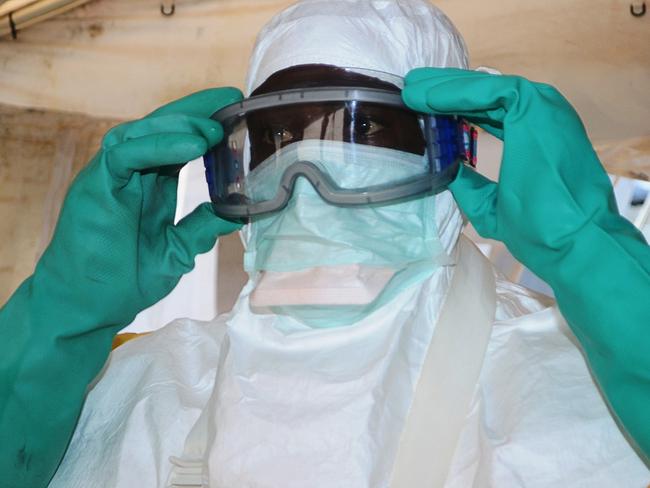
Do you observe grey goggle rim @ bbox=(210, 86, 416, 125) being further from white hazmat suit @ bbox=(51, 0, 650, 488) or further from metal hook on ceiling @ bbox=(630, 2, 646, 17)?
metal hook on ceiling @ bbox=(630, 2, 646, 17)

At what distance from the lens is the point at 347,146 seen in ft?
4.01

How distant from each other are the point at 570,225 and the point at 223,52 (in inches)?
49.0

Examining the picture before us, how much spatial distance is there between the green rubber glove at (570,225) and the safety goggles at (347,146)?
67 mm

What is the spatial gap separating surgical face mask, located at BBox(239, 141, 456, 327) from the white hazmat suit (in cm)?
1

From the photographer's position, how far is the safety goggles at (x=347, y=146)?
3.95 ft

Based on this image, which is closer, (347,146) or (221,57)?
(347,146)

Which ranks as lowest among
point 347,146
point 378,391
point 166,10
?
point 378,391

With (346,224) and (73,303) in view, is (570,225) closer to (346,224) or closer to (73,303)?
(346,224)

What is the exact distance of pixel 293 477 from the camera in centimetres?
115

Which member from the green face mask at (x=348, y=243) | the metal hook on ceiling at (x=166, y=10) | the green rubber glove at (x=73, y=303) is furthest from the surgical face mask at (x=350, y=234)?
→ the metal hook on ceiling at (x=166, y=10)

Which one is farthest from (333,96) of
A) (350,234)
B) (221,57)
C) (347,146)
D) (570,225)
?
(221,57)

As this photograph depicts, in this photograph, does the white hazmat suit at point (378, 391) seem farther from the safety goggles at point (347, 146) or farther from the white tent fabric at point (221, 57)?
the white tent fabric at point (221, 57)

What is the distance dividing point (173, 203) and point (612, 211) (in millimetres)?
654

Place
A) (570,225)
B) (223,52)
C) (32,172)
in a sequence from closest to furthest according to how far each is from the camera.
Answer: (570,225), (223,52), (32,172)
